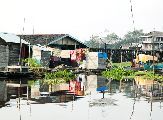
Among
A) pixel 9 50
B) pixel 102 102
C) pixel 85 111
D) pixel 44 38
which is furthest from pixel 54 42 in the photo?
pixel 85 111

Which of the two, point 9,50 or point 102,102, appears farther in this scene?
point 9,50

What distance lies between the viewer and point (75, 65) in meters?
37.5

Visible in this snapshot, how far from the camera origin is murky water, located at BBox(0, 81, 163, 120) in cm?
1018

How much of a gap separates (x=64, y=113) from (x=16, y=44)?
2216 centimetres

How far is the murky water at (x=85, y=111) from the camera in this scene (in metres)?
10.2

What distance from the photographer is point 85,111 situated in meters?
11.2

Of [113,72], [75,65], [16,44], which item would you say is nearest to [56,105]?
[113,72]

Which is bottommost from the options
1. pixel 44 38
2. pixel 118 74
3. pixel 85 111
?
pixel 85 111

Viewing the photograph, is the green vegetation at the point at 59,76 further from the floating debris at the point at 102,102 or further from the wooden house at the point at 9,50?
the floating debris at the point at 102,102

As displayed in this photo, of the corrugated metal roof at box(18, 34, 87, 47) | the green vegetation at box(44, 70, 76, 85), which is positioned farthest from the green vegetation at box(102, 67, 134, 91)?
the corrugated metal roof at box(18, 34, 87, 47)

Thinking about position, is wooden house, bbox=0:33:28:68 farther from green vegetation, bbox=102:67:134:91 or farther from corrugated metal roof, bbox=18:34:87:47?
green vegetation, bbox=102:67:134:91

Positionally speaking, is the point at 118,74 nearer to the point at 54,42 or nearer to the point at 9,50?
the point at 9,50

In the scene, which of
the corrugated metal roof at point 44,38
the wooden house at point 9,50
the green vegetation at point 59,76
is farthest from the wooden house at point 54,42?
the green vegetation at point 59,76

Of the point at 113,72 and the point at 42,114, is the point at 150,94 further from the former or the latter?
the point at 113,72
